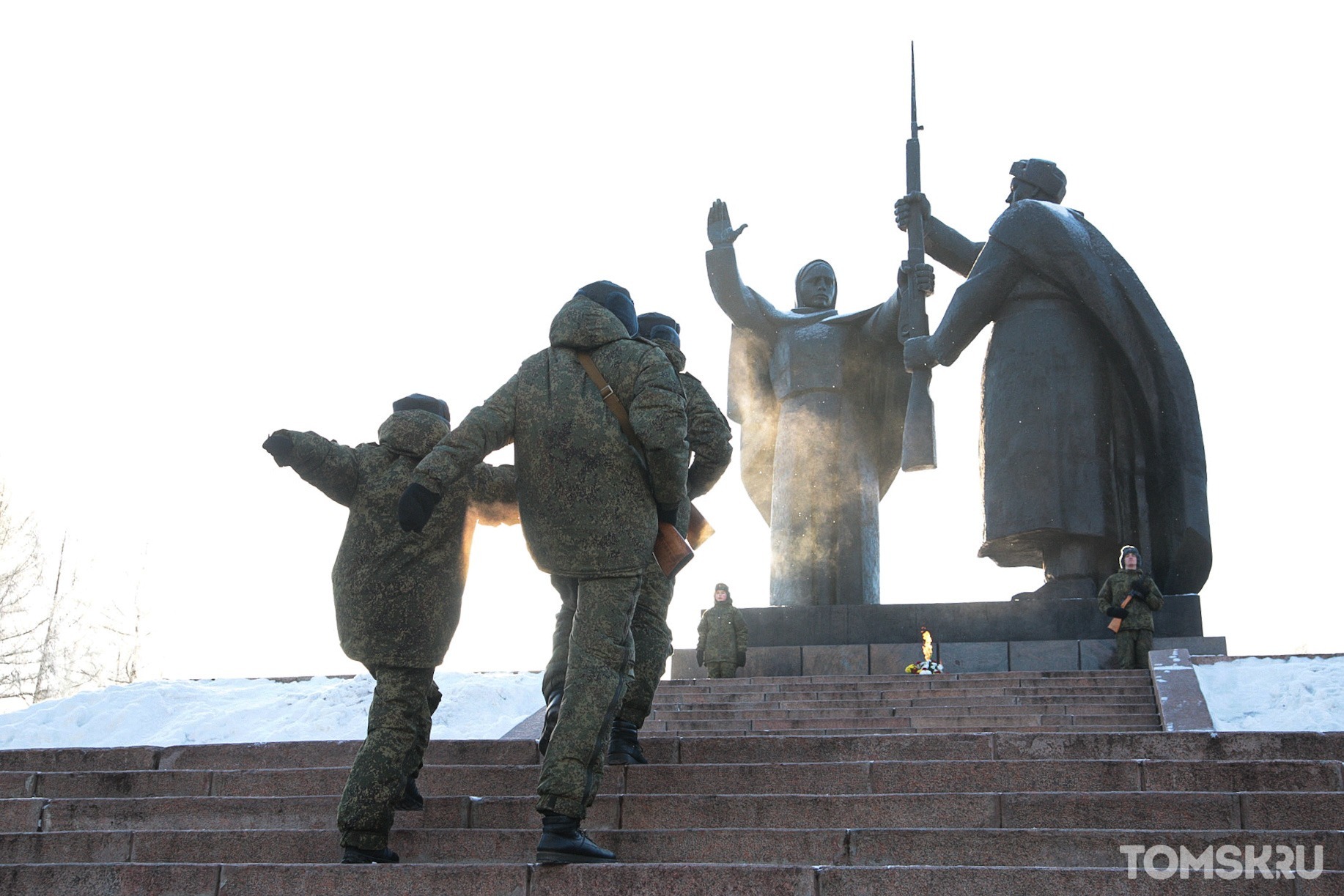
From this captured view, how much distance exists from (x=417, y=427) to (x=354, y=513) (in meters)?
0.40

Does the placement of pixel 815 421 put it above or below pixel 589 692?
above

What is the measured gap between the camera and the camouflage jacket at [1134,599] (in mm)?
9992

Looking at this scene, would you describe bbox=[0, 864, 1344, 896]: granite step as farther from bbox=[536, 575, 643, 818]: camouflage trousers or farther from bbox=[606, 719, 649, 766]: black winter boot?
bbox=[606, 719, 649, 766]: black winter boot

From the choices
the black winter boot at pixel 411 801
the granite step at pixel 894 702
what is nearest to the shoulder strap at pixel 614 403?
the black winter boot at pixel 411 801

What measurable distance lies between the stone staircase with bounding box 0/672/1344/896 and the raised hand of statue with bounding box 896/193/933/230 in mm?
8403

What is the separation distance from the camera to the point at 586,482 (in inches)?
166

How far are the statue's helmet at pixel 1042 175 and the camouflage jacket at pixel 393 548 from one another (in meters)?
9.29

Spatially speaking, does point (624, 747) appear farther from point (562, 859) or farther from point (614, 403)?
point (614, 403)

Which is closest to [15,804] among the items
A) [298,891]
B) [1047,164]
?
[298,891]

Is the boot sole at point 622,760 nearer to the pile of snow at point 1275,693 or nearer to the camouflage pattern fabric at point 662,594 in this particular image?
the camouflage pattern fabric at point 662,594

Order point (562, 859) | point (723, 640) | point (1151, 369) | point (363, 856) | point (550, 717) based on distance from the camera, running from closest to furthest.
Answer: point (562, 859), point (363, 856), point (550, 717), point (723, 640), point (1151, 369)

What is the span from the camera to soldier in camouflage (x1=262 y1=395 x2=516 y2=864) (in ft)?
13.8

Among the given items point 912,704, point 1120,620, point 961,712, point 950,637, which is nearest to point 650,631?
point 961,712

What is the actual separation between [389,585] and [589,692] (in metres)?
0.89
